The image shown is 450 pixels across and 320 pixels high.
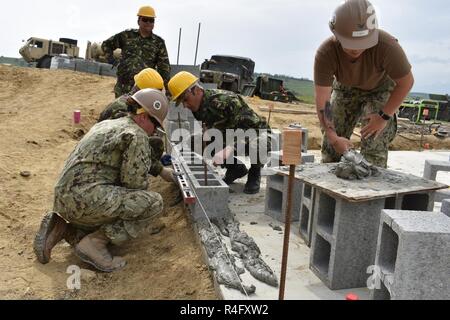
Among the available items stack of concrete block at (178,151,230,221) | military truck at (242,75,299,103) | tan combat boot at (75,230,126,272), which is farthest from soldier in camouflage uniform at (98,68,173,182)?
military truck at (242,75,299,103)

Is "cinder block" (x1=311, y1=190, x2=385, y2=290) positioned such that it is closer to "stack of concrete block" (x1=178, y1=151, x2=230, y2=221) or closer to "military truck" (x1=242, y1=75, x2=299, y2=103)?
"stack of concrete block" (x1=178, y1=151, x2=230, y2=221)

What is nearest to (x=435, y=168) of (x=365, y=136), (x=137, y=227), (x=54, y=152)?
(x=365, y=136)

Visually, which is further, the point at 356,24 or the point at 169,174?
the point at 169,174

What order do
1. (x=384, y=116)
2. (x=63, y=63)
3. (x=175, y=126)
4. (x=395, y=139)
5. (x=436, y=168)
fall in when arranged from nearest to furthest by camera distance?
(x=384, y=116)
(x=436, y=168)
(x=175, y=126)
(x=395, y=139)
(x=63, y=63)

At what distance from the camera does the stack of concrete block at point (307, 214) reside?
127 inches

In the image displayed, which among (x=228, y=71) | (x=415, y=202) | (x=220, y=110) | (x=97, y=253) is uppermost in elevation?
(x=228, y=71)

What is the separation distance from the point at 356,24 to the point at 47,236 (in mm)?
2664

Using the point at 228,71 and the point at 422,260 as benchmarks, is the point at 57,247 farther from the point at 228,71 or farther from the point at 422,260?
the point at 228,71

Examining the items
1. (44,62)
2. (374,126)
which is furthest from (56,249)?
(44,62)

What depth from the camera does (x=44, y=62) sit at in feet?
63.5

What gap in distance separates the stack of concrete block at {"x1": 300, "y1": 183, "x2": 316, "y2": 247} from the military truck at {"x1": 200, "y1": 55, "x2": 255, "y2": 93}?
12.8 m

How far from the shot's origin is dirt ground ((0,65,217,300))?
2893 millimetres

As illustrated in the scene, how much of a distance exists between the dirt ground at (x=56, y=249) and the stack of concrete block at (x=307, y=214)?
0.87 metres

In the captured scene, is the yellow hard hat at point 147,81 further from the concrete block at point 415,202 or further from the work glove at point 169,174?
the concrete block at point 415,202
